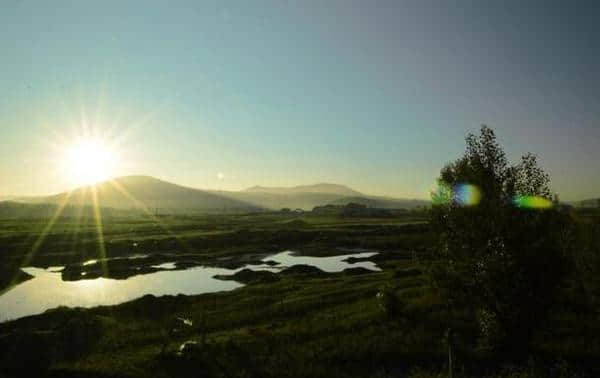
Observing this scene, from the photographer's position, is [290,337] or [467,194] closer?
[467,194]

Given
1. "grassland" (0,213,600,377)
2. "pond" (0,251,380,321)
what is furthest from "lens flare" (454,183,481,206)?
"pond" (0,251,380,321)

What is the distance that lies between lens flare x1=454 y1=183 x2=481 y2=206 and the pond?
5265 centimetres

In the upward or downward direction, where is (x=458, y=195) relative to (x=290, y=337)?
upward

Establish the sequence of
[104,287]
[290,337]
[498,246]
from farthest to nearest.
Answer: [104,287], [290,337], [498,246]

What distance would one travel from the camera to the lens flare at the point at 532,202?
103 ft

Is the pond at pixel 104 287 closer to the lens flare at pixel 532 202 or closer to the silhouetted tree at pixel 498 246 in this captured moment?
the silhouetted tree at pixel 498 246

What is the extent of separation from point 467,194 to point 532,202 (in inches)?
175

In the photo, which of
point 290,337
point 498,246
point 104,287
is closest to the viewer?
point 498,246

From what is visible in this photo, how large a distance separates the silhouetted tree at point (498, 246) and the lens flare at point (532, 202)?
0.26 ft

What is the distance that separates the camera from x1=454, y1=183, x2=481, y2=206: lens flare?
3284cm

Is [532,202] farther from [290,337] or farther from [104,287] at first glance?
[104,287]

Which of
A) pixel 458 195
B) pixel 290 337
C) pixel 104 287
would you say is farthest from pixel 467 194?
pixel 104 287

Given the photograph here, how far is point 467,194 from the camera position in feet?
110

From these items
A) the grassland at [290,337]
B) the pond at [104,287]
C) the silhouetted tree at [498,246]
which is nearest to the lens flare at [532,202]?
the silhouetted tree at [498,246]
